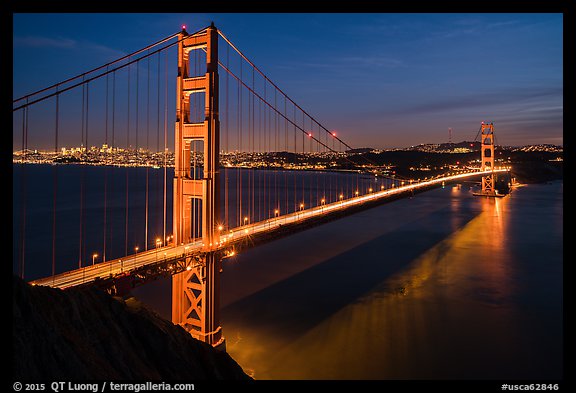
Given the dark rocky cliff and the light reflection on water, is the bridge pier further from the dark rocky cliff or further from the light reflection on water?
the dark rocky cliff

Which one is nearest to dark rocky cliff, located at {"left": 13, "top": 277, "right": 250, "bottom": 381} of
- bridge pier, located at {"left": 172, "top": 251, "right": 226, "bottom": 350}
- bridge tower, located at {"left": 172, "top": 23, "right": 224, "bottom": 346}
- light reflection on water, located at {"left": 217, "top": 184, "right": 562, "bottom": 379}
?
bridge pier, located at {"left": 172, "top": 251, "right": 226, "bottom": 350}

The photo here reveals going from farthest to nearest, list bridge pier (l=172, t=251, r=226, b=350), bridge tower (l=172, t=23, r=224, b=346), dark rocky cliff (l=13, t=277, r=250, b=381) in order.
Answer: bridge tower (l=172, t=23, r=224, b=346), bridge pier (l=172, t=251, r=226, b=350), dark rocky cliff (l=13, t=277, r=250, b=381)

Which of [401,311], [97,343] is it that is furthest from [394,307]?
[97,343]

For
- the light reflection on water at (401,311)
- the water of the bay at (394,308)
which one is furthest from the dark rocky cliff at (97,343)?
the light reflection on water at (401,311)

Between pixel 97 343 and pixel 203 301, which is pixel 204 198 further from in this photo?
pixel 97 343

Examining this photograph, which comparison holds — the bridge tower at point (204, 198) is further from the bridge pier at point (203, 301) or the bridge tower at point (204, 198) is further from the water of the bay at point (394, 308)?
the water of the bay at point (394, 308)

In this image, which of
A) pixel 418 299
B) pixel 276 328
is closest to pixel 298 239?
pixel 418 299
